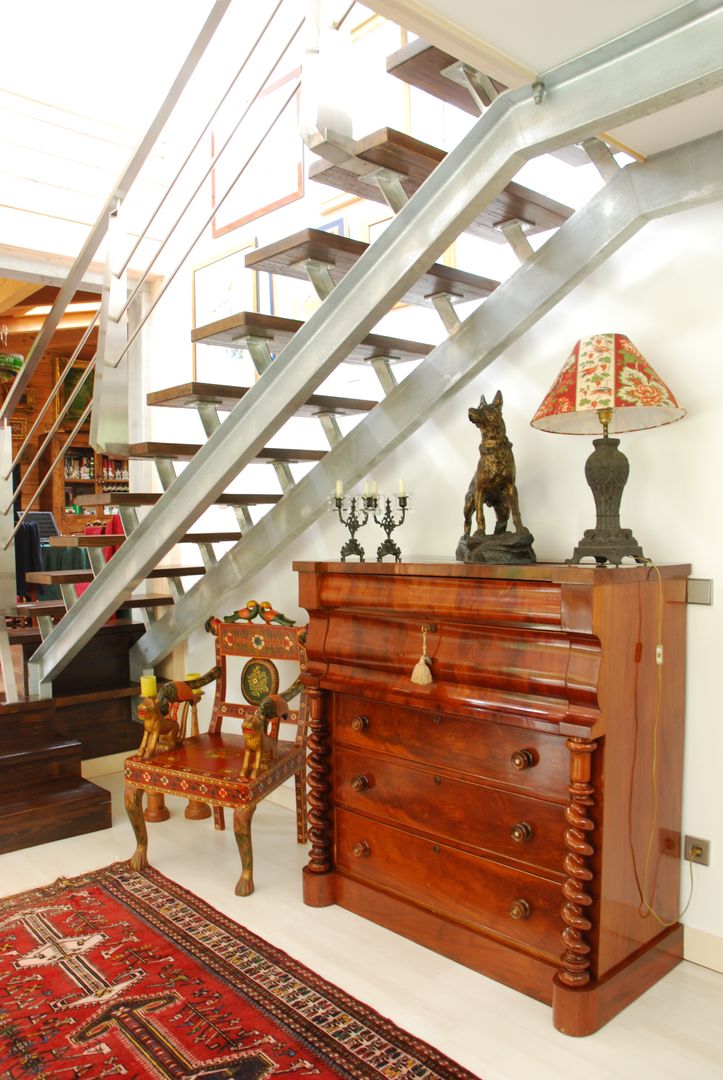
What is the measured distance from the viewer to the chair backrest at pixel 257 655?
10.8ft

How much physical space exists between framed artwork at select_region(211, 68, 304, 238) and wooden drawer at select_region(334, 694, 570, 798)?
2.59 meters

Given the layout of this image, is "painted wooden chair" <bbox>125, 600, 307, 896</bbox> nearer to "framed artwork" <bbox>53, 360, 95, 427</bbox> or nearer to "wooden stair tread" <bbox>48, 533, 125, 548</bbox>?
"wooden stair tread" <bbox>48, 533, 125, 548</bbox>

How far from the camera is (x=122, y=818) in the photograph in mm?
3609

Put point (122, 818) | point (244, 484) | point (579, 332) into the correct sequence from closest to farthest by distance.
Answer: point (579, 332) < point (122, 818) < point (244, 484)

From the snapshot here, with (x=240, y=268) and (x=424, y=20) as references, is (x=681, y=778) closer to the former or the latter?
(x=424, y=20)

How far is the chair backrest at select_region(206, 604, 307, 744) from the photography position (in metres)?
3.29

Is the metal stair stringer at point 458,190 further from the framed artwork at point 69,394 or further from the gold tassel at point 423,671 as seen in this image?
the framed artwork at point 69,394

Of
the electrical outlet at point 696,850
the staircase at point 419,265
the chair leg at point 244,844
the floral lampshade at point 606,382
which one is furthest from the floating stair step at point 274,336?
the electrical outlet at point 696,850

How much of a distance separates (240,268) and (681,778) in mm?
3250

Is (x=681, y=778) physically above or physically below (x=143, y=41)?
below

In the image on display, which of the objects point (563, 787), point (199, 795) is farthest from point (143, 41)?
point (563, 787)

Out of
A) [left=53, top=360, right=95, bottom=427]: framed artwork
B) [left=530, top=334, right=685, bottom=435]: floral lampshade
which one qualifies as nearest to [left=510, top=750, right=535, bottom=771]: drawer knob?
[left=530, top=334, right=685, bottom=435]: floral lampshade

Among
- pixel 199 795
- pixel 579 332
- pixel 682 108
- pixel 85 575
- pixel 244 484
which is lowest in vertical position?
pixel 199 795

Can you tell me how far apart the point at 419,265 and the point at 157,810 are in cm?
259
